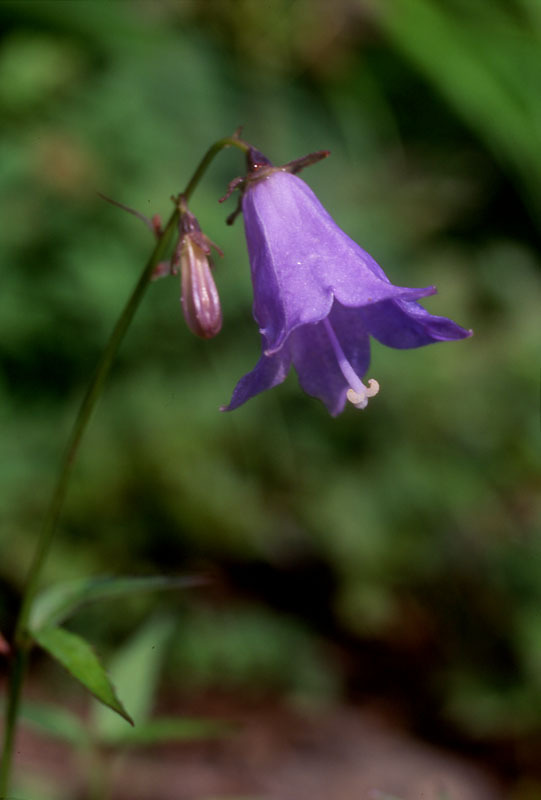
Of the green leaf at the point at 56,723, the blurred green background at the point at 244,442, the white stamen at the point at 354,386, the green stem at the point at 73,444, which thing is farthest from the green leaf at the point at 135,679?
the blurred green background at the point at 244,442

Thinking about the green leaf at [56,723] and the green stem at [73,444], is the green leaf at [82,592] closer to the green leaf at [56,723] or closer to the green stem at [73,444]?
the green stem at [73,444]

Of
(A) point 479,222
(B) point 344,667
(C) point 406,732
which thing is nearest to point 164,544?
(B) point 344,667

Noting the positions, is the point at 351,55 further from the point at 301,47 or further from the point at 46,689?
the point at 46,689

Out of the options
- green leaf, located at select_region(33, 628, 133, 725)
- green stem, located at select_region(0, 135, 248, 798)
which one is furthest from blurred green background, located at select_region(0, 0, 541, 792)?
green leaf, located at select_region(33, 628, 133, 725)

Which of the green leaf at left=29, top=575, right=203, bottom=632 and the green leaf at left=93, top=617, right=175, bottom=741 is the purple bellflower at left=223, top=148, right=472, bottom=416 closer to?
the green leaf at left=29, top=575, right=203, bottom=632

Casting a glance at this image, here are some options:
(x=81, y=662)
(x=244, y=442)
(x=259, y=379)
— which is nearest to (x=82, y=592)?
(x=81, y=662)

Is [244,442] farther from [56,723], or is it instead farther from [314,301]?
[314,301]

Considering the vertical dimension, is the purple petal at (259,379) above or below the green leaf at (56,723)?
above
